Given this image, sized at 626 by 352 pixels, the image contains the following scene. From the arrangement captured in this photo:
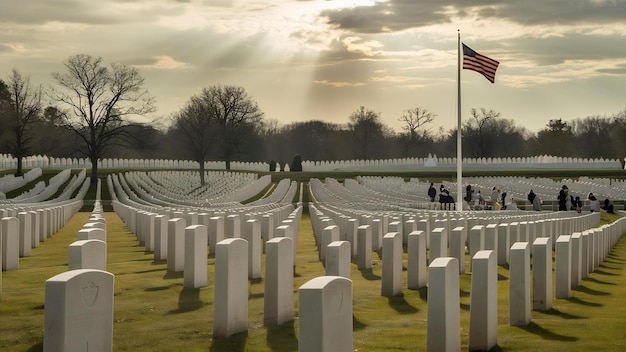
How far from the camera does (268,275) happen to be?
37.2 feet

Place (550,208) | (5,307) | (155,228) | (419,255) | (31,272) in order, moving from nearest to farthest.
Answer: (5,307) → (419,255) → (31,272) → (155,228) → (550,208)

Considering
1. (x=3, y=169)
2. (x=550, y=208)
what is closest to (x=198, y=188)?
(x=550, y=208)

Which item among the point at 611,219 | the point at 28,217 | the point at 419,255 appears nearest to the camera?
the point at 419,255

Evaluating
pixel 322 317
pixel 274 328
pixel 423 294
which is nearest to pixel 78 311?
pixel 322 317

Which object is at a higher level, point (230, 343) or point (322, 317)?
point (322, 317)

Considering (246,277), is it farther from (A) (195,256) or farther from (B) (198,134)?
(B) (198,134)

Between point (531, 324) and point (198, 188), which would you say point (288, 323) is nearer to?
point (531, 324)

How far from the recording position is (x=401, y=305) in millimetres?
13125

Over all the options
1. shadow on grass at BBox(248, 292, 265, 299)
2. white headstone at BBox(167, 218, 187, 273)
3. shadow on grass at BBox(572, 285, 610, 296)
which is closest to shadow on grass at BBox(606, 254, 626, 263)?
shadow on grass at BBox(572, 285, 610, 296)

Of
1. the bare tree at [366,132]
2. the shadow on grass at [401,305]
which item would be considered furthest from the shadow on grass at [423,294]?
the bare tree at [366,132]

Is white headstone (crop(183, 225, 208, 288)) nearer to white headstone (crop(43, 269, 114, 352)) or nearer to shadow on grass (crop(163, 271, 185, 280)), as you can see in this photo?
shadow on grass (crop(163, 271, 185, 280))

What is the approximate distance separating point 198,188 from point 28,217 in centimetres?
4675

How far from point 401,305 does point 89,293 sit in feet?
21.6

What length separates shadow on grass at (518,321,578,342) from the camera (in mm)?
10469
